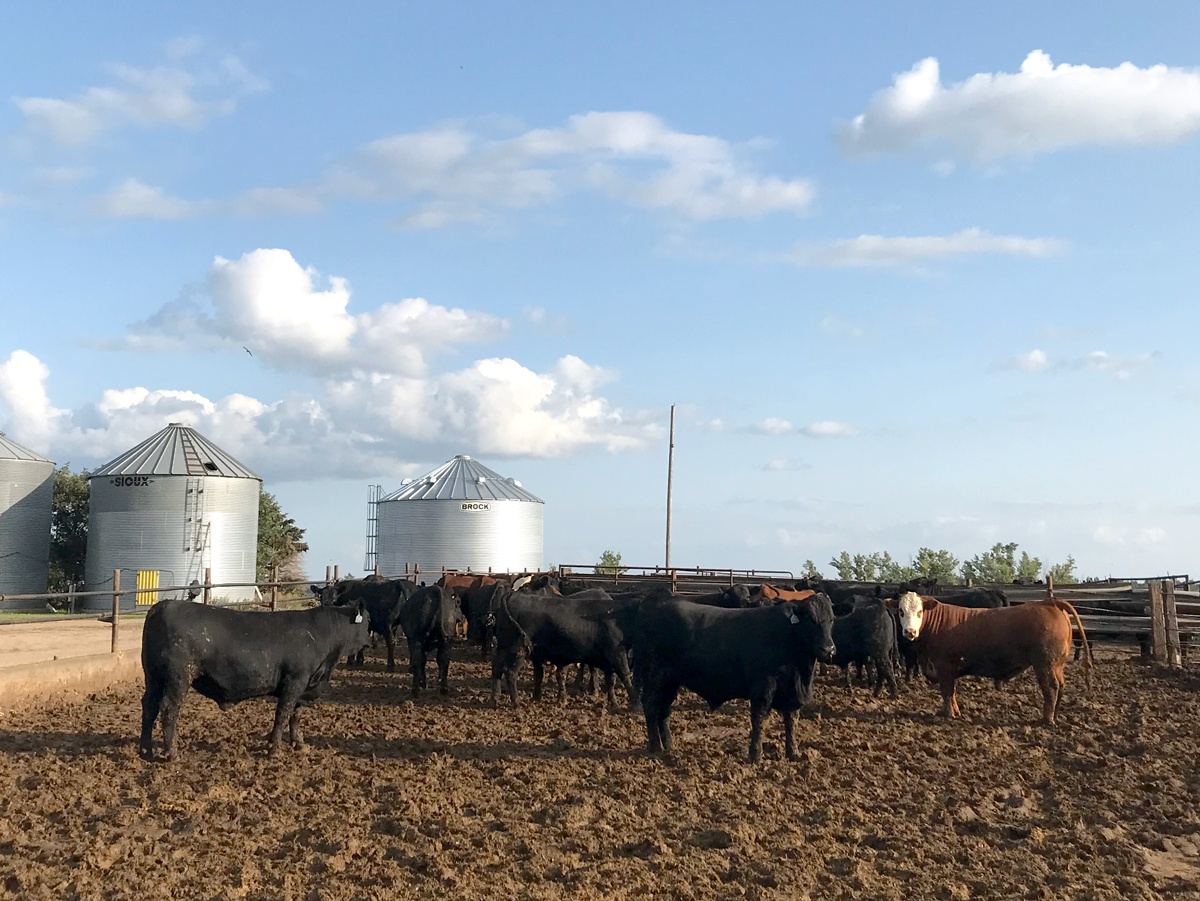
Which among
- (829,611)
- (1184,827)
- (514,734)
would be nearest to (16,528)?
(514,734)

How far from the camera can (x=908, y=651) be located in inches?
536

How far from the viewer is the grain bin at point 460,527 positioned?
44.7m

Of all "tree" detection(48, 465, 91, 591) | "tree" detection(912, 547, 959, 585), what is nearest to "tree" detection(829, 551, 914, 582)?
"tree" detection(912, 547, 959, 585)

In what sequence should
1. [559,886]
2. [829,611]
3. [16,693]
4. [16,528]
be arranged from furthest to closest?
[16,528] → [16,693] → [829,611] → [559,886]

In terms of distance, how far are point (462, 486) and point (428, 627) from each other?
34.1 m

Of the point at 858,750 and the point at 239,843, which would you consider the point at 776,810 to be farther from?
the point at 239,843

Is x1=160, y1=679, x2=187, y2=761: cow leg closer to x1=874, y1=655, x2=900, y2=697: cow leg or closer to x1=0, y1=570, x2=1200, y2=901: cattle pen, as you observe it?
x1=0, y1=570, x2=1200, y2=901: cattle pen

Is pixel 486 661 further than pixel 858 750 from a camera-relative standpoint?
Yes

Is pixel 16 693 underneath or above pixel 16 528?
underneath

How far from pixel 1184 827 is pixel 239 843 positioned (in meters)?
5.93

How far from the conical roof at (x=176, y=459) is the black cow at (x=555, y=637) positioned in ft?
98.9

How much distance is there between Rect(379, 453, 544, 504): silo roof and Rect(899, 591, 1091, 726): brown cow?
1373 inches

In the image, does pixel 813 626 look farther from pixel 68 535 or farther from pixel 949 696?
pixel 68 535

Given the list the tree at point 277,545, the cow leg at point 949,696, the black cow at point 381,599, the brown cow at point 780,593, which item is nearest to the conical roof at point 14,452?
the tree at point 277,545
